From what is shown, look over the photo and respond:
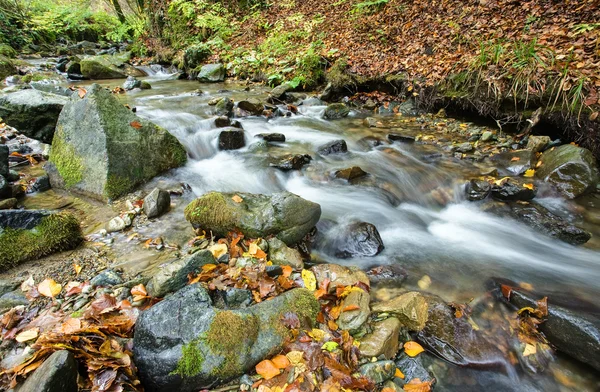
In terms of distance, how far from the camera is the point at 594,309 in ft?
11.2

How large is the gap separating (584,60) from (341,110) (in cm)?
539

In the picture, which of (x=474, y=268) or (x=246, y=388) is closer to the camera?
(x=246, y=388)

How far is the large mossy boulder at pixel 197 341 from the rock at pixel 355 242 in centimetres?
181

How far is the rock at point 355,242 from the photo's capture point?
13.6ft

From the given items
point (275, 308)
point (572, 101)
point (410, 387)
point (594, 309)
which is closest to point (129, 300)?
point (275, 308)

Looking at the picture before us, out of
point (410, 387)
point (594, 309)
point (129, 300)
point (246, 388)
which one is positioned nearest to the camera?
point (246, 388)

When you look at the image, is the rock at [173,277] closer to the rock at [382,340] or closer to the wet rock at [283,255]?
the wet rock at [283,255]

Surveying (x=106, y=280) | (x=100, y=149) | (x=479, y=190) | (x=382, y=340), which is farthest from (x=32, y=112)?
(x=479, y=190)

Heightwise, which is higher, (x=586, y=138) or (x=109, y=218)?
(x=586, y=138)

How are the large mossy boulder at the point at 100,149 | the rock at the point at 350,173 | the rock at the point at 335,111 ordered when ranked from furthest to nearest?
the rock at the point at 335,111 → the rock at the point at 350,173 → the large mossy boulder at the point at 100,149

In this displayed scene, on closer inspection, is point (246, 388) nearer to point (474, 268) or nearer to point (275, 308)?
point (275, 308)

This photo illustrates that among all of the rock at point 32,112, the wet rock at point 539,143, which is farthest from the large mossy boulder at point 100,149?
the wet rock at point 539,143

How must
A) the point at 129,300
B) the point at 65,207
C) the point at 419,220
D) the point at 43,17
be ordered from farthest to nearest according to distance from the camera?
the point at 43,17 < the point at 419,220 < the point at 65,207 < the point at 129,300

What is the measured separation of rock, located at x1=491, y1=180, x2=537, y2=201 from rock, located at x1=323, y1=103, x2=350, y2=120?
16.6 feet
